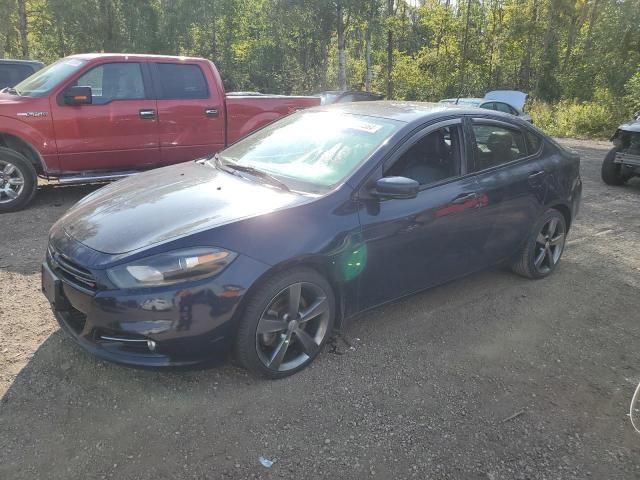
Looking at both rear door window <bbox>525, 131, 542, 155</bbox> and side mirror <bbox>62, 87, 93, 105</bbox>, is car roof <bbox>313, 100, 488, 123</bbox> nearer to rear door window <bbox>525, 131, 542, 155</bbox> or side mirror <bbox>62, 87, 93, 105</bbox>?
rear door window <bbox>525, 131, 542, 155</bbox>

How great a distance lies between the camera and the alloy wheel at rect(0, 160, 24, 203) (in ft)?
20.0

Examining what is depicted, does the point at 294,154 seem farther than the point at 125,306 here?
Yes

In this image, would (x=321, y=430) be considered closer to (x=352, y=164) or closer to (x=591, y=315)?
(x=352, y=164)

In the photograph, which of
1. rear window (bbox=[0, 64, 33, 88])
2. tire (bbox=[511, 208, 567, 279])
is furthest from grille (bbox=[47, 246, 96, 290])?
rear window (bbox=[0, 64, 33, 88])

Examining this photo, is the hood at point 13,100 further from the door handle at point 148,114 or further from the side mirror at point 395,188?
the side mirror at point 395,188

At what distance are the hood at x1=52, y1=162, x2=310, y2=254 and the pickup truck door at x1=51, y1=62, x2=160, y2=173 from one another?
306 centimetres

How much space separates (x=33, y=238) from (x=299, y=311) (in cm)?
364

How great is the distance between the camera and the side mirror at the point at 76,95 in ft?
20.1

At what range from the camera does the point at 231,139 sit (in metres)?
7.40

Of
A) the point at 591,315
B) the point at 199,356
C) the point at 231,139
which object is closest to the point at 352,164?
the point at 199,356

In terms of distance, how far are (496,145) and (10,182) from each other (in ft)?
18.2

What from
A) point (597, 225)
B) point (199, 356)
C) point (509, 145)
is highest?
point (509, 145)

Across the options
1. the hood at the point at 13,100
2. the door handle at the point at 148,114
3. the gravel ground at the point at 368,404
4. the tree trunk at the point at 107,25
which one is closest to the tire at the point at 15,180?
the hood at the point at 13,100

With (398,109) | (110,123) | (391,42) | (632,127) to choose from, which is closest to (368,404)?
(398,109)
